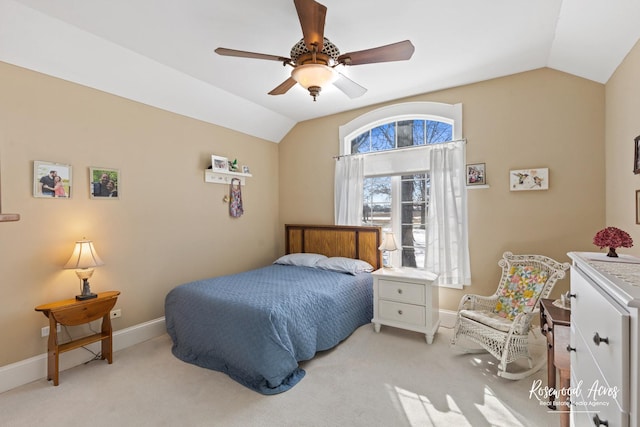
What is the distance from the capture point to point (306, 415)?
196 centimetres

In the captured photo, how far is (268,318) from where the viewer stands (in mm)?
2242

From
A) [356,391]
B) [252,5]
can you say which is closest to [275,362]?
[356,391]

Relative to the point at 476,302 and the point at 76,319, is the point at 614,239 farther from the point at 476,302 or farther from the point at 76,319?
the point at 76,319

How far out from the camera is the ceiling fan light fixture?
1908 mm

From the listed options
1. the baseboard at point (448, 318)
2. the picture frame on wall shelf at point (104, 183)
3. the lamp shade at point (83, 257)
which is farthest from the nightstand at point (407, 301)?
the picture frame on wall shelf at point (104, 183)

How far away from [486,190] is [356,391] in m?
2.44

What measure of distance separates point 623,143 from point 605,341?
7.04 ft

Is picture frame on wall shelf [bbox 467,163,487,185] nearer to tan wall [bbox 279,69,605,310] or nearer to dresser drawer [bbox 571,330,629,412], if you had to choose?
tan wall [bbox 279,69,605,310]

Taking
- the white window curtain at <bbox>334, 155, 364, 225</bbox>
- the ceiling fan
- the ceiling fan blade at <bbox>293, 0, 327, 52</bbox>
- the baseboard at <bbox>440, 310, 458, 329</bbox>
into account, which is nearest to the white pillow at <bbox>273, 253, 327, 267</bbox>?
the white window curtain at <bbox>334, 155, 364, 225</bbox>

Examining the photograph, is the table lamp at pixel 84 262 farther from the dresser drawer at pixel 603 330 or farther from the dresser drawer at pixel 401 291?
the dresser drawer at pixel 603 330

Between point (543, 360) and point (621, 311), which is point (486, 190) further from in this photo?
point (621, 311)

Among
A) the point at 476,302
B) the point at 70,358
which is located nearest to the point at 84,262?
the point at 70,358

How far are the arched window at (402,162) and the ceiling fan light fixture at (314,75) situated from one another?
77.2 inches

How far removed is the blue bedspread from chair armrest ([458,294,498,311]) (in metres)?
1.08
